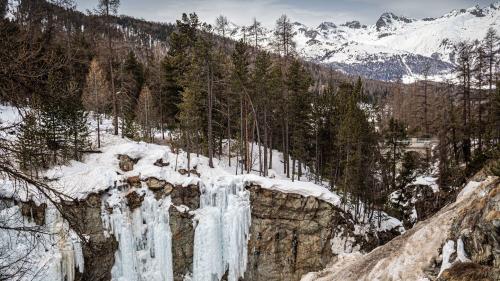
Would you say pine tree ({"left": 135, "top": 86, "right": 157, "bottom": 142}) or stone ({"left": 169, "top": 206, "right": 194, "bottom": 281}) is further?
pine tree ({"left": 135, "top": 86, "right": 157, "bottom": 142})

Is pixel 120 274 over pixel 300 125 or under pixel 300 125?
under

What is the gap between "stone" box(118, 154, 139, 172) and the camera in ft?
76.4

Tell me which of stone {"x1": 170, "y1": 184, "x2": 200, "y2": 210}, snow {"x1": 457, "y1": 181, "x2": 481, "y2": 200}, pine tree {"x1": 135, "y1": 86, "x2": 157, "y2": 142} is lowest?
stone {"x1": 170, "y1": 184, "x2": 200, "y2": 210}

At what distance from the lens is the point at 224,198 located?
2327 cm

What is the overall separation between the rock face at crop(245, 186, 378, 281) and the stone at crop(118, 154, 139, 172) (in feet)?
25.3

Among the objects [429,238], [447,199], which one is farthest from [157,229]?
[447,199]

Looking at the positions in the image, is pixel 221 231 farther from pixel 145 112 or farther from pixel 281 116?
pixel 145 112

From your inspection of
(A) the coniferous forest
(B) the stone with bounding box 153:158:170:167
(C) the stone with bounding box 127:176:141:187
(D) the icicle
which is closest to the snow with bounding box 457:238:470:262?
(D) the icicle

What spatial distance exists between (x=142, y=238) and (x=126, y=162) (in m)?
4.71

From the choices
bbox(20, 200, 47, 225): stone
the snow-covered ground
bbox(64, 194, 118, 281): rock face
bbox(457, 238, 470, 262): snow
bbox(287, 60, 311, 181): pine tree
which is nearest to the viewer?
bbox(457, 238, 470, 262): snow

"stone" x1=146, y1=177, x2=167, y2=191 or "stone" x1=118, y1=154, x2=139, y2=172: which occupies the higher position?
"stone" x1=118, y1=154, x2=139, y2=172

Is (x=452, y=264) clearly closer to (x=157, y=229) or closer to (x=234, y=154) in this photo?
(x=157, y=229)

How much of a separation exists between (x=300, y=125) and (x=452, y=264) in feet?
78.7

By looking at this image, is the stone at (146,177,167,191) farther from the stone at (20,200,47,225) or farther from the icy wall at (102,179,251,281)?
the stone at (20,200,47,225)
